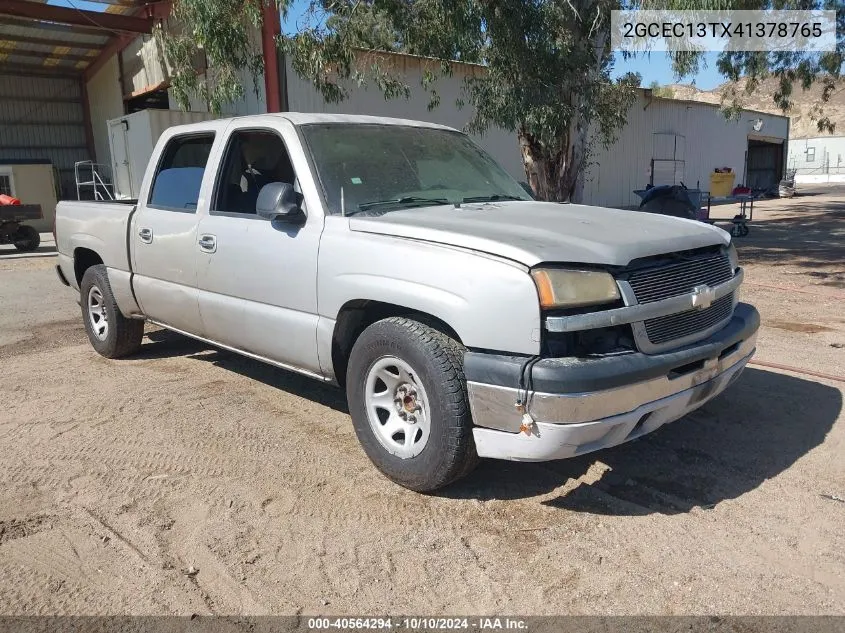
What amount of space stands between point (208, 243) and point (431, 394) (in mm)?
2141

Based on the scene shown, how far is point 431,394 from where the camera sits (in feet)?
10.8

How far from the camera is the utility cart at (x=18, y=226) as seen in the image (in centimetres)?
1522

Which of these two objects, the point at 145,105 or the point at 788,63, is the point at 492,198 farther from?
the point at 145,105

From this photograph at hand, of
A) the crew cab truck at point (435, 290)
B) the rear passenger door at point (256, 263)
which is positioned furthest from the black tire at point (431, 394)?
the rear passenger door at point (256, 263)

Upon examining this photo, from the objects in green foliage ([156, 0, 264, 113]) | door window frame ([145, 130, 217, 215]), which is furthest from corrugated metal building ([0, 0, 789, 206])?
door window frame ([145, 130, 217, 215])

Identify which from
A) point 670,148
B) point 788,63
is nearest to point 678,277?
point 788,63

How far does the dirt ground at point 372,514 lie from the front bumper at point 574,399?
44cm

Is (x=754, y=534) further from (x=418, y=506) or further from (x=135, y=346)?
(x=135, y=346)

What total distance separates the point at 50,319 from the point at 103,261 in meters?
2.88

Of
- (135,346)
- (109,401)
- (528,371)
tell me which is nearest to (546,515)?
(528,371)

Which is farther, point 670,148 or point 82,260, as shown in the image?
point 670,148

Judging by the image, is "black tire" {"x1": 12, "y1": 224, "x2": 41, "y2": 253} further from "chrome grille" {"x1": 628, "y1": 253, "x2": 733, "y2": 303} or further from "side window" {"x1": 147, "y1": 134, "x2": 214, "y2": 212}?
"chrome grille" {"x1": 628, "y1": 253, "x2": 733, "y2": 303}

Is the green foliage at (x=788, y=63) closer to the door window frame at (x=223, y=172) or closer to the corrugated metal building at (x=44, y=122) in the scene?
the door window frame at (x=223, y=172)

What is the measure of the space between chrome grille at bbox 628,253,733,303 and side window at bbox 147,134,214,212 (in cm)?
312
